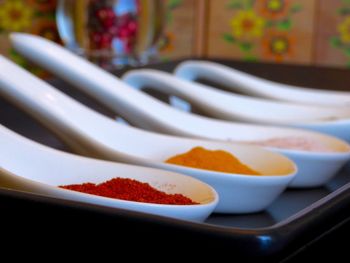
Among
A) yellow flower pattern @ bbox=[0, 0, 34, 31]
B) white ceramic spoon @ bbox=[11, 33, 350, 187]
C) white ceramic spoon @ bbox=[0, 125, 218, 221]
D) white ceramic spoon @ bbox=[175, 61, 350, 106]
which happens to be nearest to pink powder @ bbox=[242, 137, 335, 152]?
white ceramic spoon @ bbox=[11, 33, 350, 187]

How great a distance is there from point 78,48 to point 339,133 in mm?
870

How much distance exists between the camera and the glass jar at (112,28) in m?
1.58

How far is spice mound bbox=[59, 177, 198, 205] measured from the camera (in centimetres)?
52

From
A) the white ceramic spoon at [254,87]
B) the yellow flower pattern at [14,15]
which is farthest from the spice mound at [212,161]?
the yellow flower pattern at [14,15]

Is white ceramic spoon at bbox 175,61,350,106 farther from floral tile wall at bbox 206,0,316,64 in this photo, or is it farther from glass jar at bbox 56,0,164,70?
floral tile wall at bbox 206,0,316,64

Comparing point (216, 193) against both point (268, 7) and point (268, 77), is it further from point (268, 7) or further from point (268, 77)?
point (268, 7)

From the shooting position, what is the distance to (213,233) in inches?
15.5

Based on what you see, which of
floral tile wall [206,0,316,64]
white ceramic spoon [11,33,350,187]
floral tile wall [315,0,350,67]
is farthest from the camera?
floral tile wall [206,0,316,64]

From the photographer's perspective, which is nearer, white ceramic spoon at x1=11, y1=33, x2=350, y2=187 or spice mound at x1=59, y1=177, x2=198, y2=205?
spice mound at x1=59, y1=177, x2=198, y2=205

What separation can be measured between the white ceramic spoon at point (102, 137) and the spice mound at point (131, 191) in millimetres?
55

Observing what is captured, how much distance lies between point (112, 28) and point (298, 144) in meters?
0.95

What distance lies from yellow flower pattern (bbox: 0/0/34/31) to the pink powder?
5.51 feet

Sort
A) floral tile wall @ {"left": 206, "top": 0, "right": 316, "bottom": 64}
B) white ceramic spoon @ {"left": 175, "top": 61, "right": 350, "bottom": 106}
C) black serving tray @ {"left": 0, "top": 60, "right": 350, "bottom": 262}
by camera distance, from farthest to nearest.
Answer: floral tile wall @ {"left": 206, "top": 0, "right": 316, "bottom": 64} < white ceramic spoon @ {"left": 175, "top": 61, "right": 350, "bottom": 106} < black serving tray @ {"left": 0, "top": 60, "right": 350, "bottom": 262}

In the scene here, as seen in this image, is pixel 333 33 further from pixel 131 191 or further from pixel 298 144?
pixel 131 191
